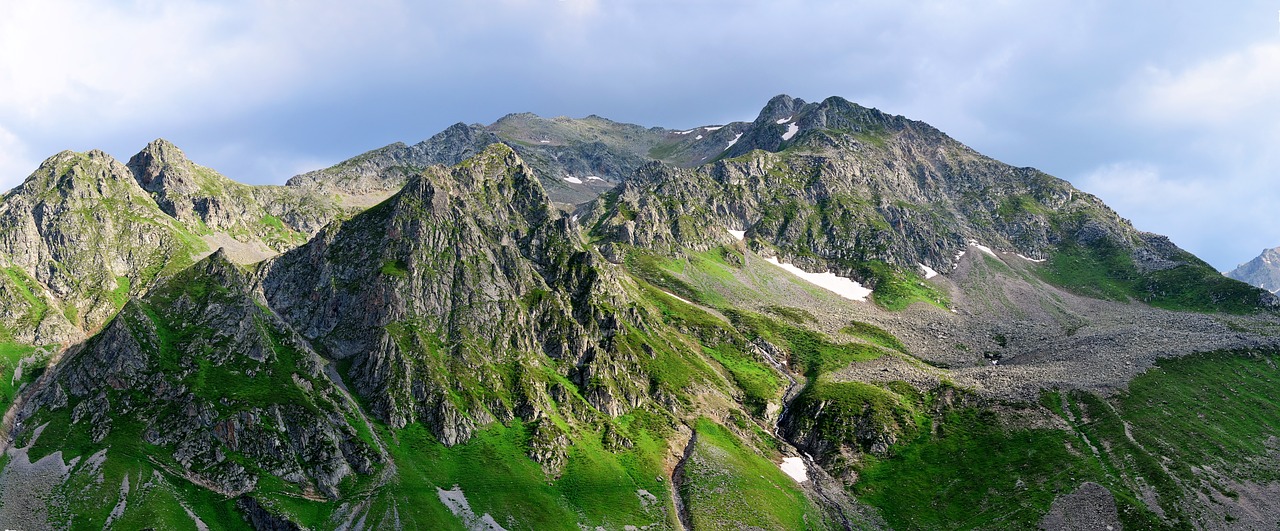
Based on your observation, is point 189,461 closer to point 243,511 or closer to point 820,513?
point 243,511

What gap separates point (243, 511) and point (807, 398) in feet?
446

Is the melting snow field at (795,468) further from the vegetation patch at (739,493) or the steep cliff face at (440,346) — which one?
the steep cliff face at (440,346)

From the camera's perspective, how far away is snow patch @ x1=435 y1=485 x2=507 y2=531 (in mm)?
132000

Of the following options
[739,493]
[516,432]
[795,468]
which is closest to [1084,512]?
[795,468]

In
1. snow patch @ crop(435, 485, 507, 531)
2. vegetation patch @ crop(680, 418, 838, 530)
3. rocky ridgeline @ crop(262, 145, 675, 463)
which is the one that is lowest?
snow patch @ crop(435, 485, 507, 531)

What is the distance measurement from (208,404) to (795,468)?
132043 millimetres

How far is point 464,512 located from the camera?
135000 millimetres

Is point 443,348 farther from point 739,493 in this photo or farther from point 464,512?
point 739,493

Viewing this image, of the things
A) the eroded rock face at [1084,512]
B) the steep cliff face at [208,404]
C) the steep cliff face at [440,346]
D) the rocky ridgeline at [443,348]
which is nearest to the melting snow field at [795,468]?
the rocky ridgeline at [443,348]

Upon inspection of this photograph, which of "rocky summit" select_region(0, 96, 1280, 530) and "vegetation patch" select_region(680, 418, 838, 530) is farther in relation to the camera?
"vegetation patch" select_region(680, 418, 838, 530)

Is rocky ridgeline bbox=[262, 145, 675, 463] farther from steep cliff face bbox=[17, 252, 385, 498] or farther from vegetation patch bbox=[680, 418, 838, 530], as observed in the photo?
vegetation patch bbox=[680, 418, 838, 530]

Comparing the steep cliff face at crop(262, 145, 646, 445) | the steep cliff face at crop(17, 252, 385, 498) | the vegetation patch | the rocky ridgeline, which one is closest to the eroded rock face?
the vegetation patch

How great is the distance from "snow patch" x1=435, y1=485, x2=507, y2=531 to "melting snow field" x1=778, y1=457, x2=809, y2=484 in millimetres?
70700

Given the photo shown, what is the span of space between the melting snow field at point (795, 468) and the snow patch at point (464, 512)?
232ft
